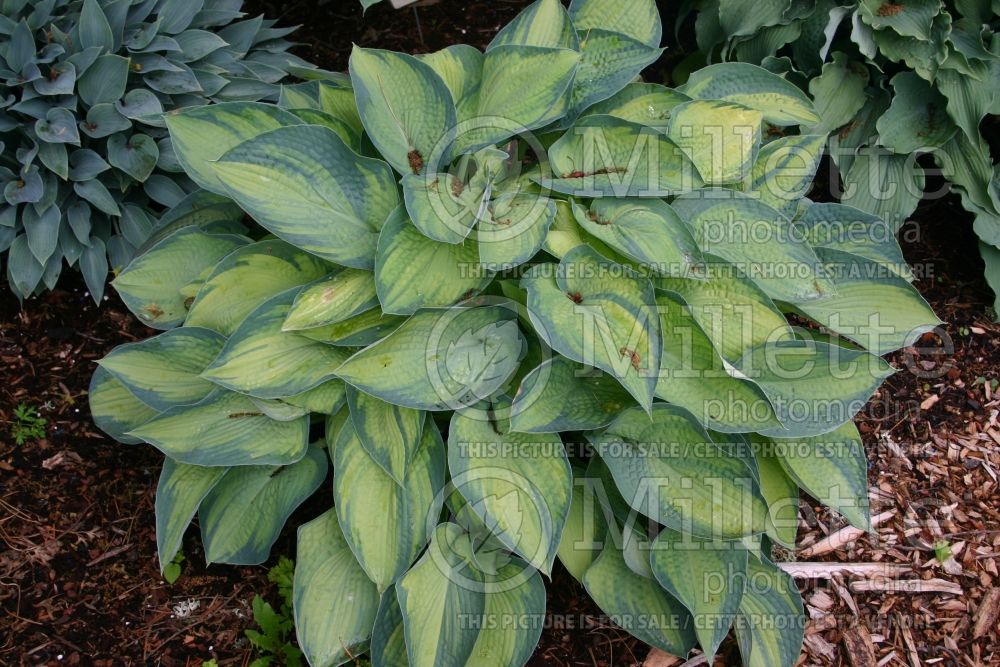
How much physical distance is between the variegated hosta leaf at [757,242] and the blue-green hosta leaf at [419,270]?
0.49 meters

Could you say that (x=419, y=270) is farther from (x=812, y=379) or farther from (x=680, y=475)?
(x=812, y=379)

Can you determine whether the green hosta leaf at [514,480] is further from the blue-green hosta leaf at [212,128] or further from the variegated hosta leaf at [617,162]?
the blue-green hosta leaf at [212,128]

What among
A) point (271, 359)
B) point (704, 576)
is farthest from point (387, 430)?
point (704, 576)

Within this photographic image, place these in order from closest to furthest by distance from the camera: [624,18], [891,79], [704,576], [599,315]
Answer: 1. [599,315]
2. [704,576]
3. [624,18]
4. [891,79]

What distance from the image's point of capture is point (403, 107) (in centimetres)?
173

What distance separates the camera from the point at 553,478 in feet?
5.49

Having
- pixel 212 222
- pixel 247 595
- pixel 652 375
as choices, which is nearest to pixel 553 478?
pixel 652 375

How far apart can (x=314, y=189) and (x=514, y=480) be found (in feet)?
2.26

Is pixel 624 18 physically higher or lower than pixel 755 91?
higher

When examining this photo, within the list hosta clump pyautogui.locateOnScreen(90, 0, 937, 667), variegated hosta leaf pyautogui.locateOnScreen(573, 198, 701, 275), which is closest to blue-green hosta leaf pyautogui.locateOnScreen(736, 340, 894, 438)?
hosta clump pyautogui.locateOnScreen(90, 0, 937, 667)

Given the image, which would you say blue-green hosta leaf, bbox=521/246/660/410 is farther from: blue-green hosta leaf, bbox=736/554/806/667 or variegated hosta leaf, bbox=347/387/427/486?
blue-green hosta leaf, bbox=736/554/806/667

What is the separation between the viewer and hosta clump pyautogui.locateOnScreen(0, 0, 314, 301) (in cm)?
205

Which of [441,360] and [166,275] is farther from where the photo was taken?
[166,275]

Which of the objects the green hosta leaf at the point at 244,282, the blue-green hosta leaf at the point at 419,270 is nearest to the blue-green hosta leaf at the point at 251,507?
the green hosta leaf at the point at 244,282
